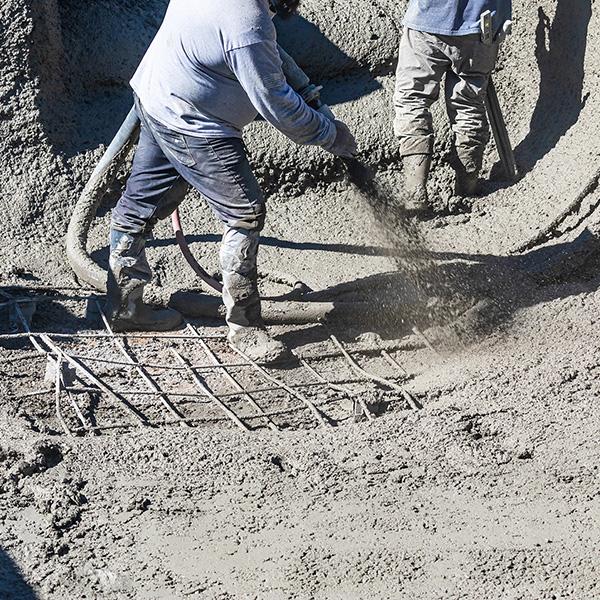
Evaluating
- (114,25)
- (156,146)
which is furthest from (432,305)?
(114,25)

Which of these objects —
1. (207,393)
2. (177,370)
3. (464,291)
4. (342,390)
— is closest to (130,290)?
(177,370)

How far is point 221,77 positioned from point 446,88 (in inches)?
81.3

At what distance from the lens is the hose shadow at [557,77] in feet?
20.5

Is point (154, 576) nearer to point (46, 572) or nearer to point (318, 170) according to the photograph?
point (46, 572)

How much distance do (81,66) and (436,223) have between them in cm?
210

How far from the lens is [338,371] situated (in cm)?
464

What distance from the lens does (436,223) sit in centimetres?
596

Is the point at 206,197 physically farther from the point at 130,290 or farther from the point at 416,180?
the point at 416,180

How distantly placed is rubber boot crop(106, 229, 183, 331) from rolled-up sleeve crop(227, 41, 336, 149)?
940 millimetres

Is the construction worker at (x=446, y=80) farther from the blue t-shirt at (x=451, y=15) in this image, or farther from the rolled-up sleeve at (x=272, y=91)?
the rolled-up sleeve at (x=272, y=91)

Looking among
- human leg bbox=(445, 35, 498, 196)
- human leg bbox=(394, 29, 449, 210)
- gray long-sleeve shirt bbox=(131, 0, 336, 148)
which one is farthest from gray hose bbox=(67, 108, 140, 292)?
human leg bbox=(445, 35, 498, 196)

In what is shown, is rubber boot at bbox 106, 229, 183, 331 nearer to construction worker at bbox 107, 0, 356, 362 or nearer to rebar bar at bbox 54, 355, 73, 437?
construction worker at bbox 107, 0, 356, 362

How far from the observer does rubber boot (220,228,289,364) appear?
4496 millimetres

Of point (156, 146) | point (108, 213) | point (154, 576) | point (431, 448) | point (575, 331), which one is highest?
point (156, 146)
